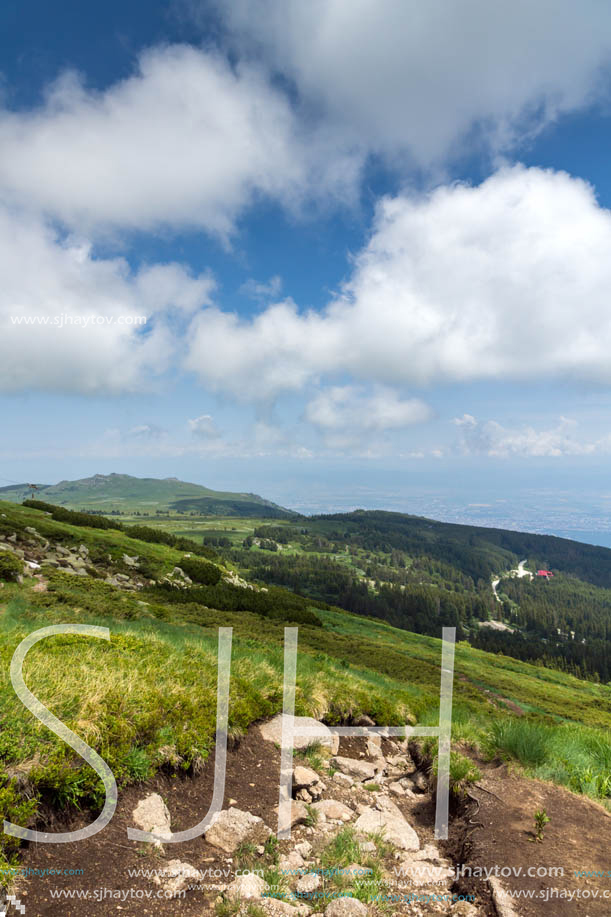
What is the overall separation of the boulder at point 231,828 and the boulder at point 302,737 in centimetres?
281

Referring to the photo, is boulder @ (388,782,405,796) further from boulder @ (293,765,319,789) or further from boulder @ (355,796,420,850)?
boulder @ (293,765,319,789)

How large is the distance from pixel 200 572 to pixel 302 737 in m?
42.3

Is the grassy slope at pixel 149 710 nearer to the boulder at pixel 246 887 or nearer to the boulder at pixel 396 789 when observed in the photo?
the boulder at pixel 246 887

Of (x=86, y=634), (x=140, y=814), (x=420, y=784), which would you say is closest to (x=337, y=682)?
(x=420, y=784)

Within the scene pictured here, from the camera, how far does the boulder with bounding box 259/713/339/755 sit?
9.60 metres

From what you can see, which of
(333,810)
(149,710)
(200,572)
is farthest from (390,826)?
(200,572)

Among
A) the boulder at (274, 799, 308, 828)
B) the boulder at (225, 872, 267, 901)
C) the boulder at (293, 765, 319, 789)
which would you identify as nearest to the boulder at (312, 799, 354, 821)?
the boulder at (274, 799, 308, 828)

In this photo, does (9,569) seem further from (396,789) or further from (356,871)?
(356,871)

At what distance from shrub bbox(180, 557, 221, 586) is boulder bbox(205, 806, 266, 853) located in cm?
4352

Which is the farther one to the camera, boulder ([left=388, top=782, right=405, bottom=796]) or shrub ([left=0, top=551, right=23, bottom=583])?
shrub ([left=0, top=551, right=23, bottom=583])

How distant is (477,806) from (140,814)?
5.60 meters

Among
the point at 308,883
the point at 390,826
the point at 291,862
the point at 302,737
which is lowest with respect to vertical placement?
the point at 302,737

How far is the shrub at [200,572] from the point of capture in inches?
1922

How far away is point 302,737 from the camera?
9812mm
